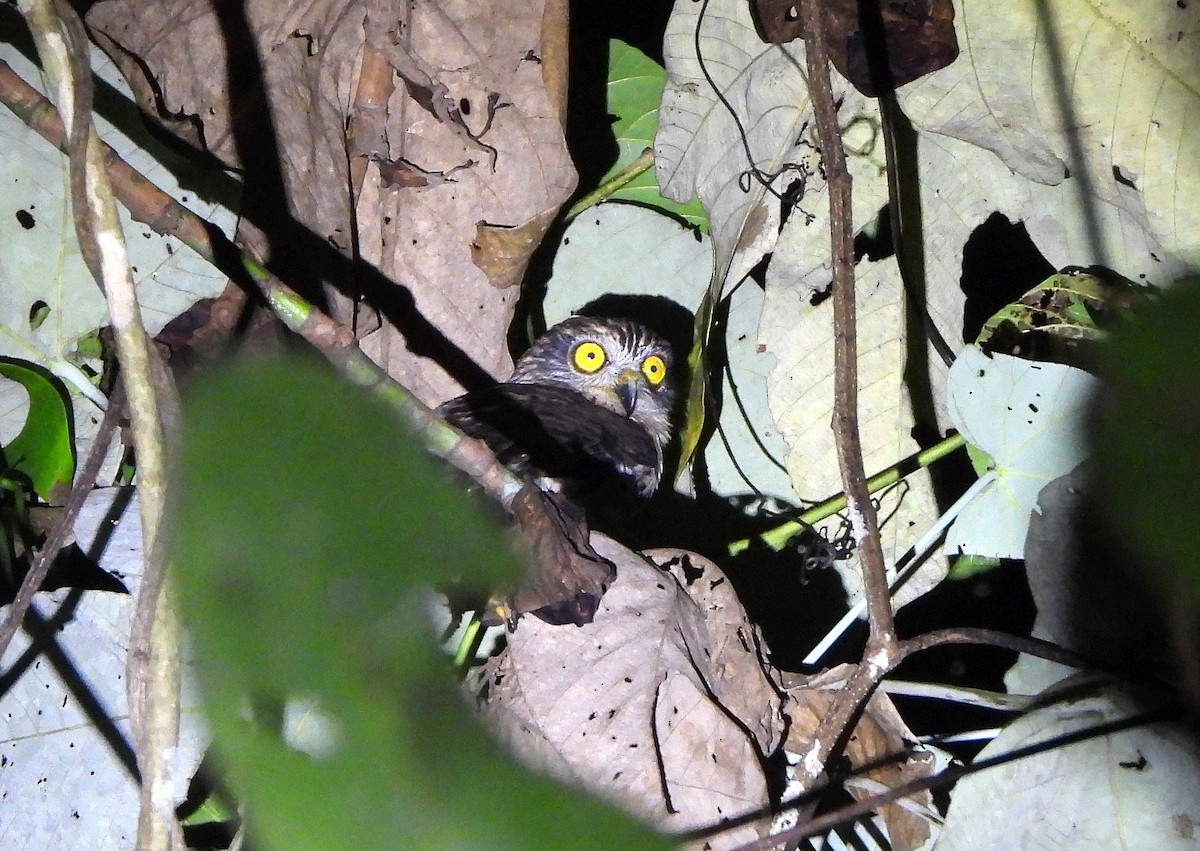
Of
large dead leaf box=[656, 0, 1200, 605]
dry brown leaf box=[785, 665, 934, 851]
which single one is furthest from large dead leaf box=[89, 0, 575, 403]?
dry brown leaf box=[785, 665, 934, 851]

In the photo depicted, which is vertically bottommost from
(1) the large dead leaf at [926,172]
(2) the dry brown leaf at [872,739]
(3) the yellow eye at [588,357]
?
(2) the dry brown leaf at [872,739]

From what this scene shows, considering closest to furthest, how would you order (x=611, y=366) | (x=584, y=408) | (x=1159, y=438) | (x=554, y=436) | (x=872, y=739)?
1. (x=1159, y=438)
2. (x=872, y=739)
3. (x=554, y=436)
4. (x=584, y=408)
5. (x=611, y=366)

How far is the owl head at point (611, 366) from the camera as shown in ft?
11.2

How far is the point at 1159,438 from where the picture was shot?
0.78 metres

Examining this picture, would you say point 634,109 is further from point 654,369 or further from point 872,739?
point 872,739

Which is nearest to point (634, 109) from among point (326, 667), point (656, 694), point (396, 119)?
point (396, 119)

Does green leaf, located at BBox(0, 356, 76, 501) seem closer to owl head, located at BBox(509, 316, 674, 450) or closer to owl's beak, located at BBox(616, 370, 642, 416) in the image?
owl head, located at BBox(509, 316, 674, 450)

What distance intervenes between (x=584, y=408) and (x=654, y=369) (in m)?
0.34

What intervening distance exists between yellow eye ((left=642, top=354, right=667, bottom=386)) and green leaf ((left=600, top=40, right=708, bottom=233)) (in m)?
0.68

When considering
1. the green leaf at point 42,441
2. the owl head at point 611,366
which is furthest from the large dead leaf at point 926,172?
the green leaf at point 42,441

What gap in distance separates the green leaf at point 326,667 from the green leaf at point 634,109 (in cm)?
246

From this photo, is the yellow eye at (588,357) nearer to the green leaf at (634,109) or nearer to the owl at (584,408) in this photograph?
the owl at (584,408)

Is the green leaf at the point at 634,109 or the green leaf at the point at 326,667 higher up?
the green leaf at the point at 634,109

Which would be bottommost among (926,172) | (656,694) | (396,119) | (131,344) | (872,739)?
(872,739)
